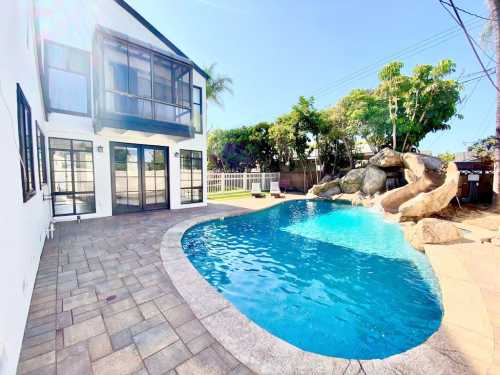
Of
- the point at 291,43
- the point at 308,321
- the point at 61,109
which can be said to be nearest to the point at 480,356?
the point at 308,321

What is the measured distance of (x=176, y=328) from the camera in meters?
2.02

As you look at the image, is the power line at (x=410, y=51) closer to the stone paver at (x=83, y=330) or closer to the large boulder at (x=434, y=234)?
the large boulder at (x=434, y=234)

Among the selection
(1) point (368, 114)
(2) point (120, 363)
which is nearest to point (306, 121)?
(1) point (368, 114)

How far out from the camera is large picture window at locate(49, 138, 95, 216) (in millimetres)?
5895

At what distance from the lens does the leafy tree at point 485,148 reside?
970 centimetres

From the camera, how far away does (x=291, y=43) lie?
1185 centimetres

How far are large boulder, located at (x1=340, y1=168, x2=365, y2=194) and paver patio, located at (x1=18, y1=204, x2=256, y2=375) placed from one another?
39.4 ft

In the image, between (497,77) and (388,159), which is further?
(388,159)

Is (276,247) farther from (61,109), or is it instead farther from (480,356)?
(61,109)

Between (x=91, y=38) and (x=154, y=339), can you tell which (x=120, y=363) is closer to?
(x=154, y=339)

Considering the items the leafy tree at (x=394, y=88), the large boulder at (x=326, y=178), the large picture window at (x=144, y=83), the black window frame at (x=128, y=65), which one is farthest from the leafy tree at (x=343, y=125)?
the black window frame at (x=128, y=65)

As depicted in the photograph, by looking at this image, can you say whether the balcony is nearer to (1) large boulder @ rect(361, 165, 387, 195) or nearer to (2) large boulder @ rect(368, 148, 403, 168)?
(1) large boulder @ rect(361, 165, 387, 195)

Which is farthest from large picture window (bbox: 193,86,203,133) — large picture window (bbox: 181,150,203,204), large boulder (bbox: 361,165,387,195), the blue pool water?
large boulder (bbox: 361,165,387,195)

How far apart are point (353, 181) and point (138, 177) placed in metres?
11.6
